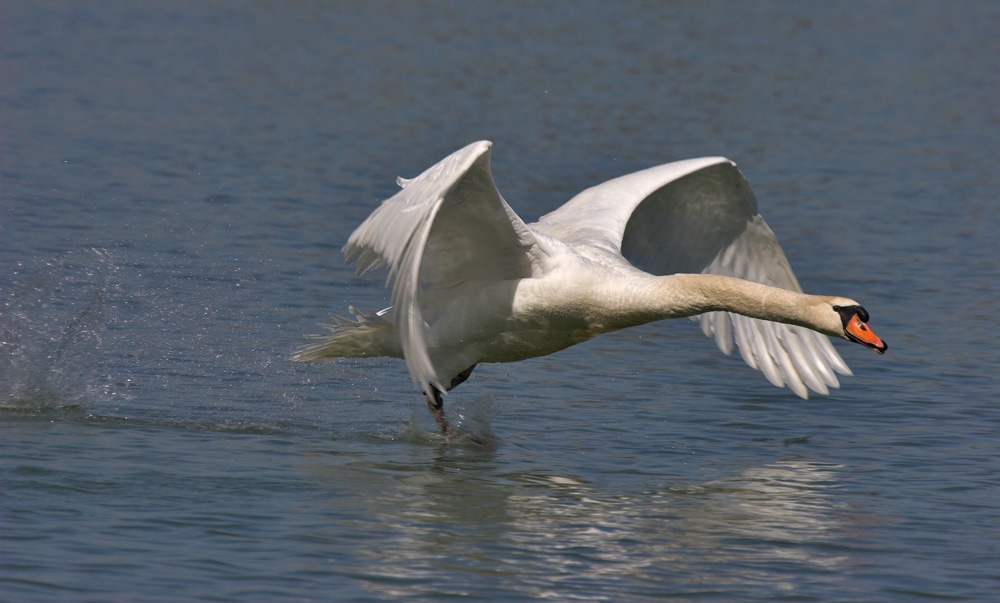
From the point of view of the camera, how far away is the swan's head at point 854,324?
27.3ft

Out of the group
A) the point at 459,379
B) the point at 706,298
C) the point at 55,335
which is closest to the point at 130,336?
the point at 55,335

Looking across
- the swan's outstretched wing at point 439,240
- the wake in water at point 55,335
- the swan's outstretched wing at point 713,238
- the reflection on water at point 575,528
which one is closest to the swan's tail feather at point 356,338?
the swan's outstretched wing at point 439,240

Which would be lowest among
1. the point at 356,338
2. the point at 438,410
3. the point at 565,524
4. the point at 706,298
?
the point at 438,410

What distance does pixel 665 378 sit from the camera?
463 inches

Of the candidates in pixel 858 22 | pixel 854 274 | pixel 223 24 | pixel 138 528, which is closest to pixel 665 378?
pixel 854 274

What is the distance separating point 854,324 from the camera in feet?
27.5

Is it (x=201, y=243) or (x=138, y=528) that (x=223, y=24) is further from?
(x=138, y=528)

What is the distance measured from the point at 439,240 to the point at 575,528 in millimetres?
2136

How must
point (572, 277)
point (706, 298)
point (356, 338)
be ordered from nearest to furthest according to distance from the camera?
point (706, 298), point (572, 277), point (356, 338)

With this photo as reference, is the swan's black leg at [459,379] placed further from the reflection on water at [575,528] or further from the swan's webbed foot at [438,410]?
the reflection on water at [575,528]

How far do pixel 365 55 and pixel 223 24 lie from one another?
150 inches

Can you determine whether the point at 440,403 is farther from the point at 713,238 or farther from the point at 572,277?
the point at 713,238

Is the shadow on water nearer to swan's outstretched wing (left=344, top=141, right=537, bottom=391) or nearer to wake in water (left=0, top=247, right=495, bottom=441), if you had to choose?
swan's outstretched wing (left=344, top=141, right=537, bottom=391)

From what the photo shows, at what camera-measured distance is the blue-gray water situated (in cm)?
763
